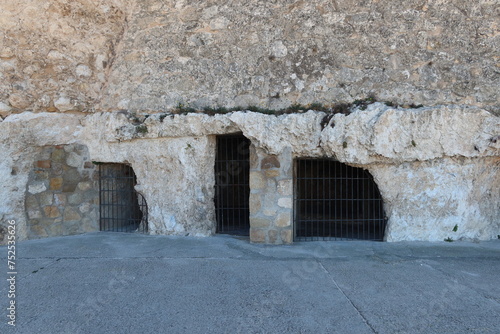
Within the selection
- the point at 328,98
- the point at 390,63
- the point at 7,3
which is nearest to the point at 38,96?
the point at 7,3

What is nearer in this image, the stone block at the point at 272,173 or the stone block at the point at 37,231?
the stone block at the point at 272,173

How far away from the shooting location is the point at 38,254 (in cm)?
409

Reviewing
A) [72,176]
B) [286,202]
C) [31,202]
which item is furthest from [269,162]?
[31,202]

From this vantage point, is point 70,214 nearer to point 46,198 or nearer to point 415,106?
point 46,198

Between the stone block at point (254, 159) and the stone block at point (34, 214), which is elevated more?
the stone block at point (254, 159)

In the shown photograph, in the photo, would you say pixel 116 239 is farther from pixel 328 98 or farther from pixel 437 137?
pixel 437 137

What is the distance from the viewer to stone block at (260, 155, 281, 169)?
4.48 meters

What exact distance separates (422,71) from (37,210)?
18.1ft

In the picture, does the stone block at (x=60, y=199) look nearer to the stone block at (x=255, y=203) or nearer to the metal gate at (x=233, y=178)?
the metal gate at (x=233, y=178)

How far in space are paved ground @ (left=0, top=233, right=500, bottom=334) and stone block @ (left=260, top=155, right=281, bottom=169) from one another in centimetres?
103

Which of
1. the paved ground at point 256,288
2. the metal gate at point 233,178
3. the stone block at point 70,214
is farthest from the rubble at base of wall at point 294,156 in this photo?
the metal gate at point 233,178

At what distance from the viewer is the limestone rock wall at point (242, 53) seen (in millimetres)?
4324

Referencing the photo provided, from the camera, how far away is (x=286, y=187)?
444 centimetres

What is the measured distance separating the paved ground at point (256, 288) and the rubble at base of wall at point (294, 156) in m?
0.38
